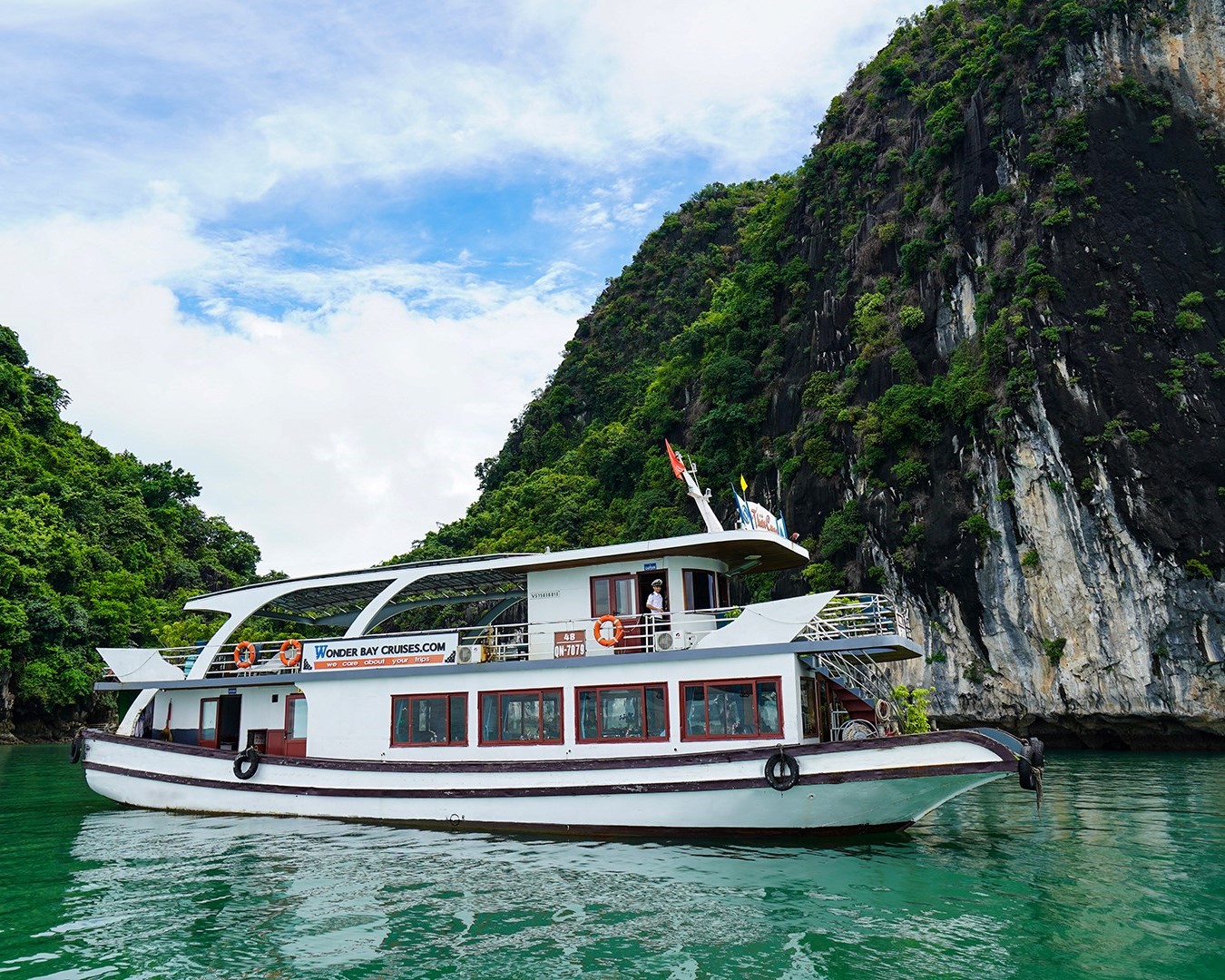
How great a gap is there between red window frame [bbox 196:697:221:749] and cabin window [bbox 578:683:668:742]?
22.1 feet

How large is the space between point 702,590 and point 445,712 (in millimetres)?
4181

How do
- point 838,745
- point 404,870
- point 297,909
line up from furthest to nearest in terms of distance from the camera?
point 838,745
point 404,870
point 297,909

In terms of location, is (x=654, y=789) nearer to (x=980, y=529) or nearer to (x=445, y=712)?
(x=445, y=712)

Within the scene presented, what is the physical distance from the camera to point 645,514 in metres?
43.6

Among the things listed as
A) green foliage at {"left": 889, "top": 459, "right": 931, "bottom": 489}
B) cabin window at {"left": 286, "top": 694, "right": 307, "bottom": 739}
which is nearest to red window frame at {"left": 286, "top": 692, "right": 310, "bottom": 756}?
cabin window at {"left": 286, "top": 694, "right": 307, "bottom": 739}

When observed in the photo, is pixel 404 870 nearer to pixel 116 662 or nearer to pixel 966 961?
pixel 966 961

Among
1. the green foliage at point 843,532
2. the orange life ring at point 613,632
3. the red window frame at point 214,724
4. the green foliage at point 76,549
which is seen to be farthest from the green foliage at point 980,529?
the green foliage at point 76,549

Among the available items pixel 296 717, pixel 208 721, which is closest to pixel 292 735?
pixel 296 717

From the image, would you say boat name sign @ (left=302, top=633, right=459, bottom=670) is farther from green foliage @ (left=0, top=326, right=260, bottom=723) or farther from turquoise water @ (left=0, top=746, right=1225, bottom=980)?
green foliage @ (left=0, top=326, right=260, bottom=723)

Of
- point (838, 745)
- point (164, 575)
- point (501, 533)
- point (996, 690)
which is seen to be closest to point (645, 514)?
point (501, 533)

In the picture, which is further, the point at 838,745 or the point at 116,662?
the point at 116,662

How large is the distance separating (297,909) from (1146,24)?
41824 mm

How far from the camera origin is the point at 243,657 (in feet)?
48.8

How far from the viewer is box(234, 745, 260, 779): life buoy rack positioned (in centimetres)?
1351
